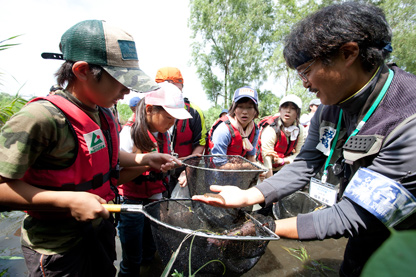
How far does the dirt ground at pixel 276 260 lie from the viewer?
8.69 ft

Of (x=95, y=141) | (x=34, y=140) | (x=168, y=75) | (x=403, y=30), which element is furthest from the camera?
(x=403, y=30)

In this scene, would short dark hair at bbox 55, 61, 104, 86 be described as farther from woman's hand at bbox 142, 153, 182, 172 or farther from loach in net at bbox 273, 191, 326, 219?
loach in net at bbox 273, 191, 326, 219

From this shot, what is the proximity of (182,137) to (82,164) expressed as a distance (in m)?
2.25

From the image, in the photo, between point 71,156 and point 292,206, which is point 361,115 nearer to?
point 71,156

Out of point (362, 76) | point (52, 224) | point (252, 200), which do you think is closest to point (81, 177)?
point (52, 224)

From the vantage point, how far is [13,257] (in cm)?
261

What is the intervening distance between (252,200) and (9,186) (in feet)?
4.91

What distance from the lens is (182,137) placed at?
3613 millimetres

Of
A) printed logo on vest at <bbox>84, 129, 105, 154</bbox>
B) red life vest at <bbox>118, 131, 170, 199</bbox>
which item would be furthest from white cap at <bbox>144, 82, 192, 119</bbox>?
printed logo on vest at <bbox>84, 129, 105, 154</bbox>

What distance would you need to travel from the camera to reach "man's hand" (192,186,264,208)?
1.50m

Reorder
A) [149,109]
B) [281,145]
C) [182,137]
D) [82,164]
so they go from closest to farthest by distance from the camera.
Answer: [82,164] < [149,109] < [182,137] < [281,145]

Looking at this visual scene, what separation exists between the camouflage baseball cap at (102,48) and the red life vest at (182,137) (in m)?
2.09

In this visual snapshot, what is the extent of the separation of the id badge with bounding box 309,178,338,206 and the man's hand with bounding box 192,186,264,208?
636mm

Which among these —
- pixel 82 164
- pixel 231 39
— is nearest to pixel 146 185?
pixel 82 164
